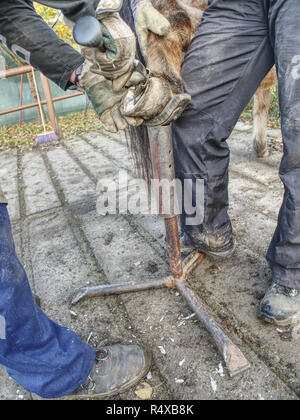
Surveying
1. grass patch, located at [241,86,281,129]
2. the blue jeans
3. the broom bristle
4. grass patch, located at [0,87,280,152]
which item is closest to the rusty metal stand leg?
the blue jeans

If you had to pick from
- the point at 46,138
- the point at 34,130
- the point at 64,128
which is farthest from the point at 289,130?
the point at 34,130

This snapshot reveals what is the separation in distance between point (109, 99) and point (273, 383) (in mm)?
1257

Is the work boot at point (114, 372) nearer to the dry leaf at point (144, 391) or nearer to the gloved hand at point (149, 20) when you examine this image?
the dry leaf at point (144, 391)

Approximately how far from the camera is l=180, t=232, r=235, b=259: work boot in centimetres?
178

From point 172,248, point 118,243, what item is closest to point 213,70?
point 172,248

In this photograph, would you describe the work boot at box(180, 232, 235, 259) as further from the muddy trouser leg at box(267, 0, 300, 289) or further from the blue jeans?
the blue jeans

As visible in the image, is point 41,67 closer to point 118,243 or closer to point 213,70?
point 213,70

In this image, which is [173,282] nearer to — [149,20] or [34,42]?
[149,20]

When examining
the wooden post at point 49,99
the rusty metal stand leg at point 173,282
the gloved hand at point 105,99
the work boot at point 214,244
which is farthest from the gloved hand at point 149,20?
the wooden post at point 49,99

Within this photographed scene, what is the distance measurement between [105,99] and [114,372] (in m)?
1.10

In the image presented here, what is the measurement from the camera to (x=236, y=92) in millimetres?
1545

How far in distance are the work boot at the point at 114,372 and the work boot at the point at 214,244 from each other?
0.69 metres

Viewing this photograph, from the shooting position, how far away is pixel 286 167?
133 centimetres

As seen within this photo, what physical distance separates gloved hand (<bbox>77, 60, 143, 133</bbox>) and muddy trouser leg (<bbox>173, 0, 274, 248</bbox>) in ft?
1.15
